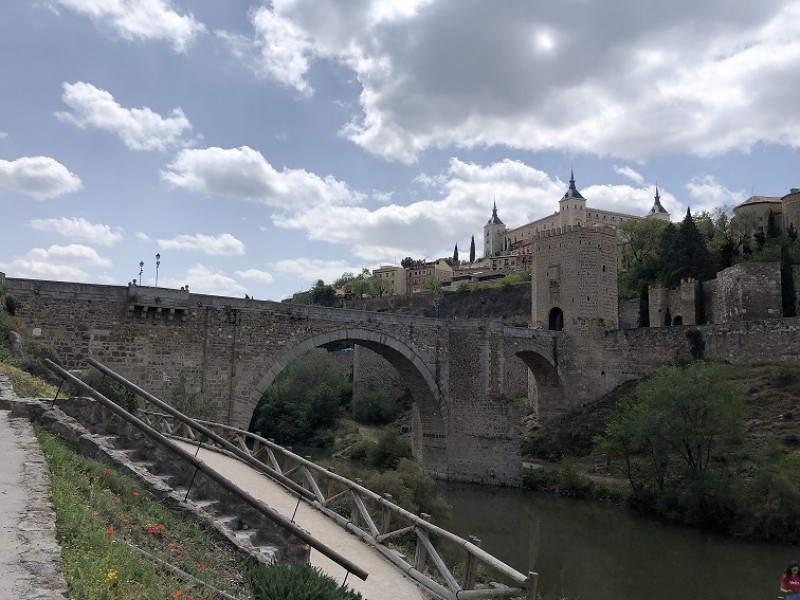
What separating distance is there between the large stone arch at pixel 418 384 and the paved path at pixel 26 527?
14801 mm

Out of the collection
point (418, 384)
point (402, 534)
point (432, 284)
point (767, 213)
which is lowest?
point (402, 534)

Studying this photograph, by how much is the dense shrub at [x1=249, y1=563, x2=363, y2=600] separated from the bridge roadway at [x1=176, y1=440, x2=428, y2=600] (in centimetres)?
83

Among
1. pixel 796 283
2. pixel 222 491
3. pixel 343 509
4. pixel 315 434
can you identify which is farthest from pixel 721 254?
pixel 222 491

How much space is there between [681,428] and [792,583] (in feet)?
37.9

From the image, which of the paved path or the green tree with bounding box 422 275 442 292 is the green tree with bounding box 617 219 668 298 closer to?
the green tree with bounding box 422 275 442 292

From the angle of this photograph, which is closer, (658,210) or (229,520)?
(229,520)

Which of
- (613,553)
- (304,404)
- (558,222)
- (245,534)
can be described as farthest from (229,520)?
(558,222)

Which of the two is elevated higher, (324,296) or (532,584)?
(324,296)

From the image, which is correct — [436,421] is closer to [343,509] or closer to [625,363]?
[625,363]

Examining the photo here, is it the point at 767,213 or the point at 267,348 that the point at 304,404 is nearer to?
the point at 267,348

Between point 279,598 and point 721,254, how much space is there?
45165 millimetres

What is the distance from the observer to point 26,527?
3922 millimetres

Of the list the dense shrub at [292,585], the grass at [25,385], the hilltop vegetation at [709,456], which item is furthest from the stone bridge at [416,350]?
the dense shrub at [292,585]

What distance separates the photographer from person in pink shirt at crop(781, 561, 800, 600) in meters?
A: 7.96
